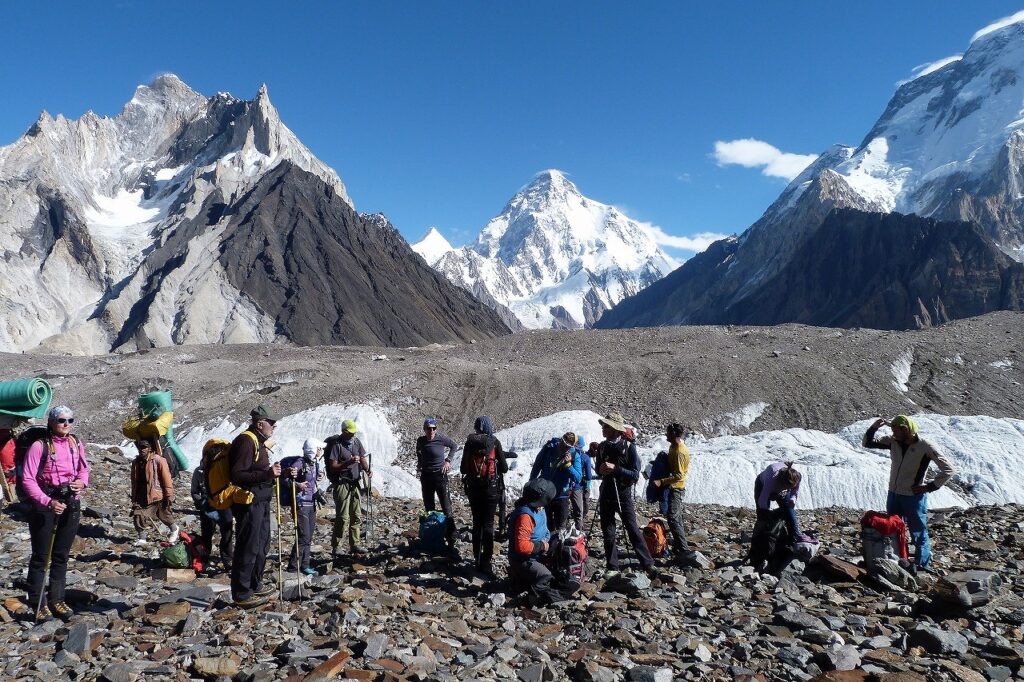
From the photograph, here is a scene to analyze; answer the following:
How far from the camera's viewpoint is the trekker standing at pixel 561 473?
980 centimetres

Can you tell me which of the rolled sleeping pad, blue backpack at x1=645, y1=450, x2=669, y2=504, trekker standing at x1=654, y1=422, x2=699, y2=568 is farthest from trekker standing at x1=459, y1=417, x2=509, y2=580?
the rolled sleeping pad

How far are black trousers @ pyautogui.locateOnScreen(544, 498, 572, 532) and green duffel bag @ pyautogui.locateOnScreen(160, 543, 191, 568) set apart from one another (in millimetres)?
5163

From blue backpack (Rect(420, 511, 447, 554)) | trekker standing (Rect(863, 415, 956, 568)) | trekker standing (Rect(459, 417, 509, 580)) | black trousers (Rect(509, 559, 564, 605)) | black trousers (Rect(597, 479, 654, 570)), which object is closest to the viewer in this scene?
black trousers (Rect(509, 559, 564, 605))

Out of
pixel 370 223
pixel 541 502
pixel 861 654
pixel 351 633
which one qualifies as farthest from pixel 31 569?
pixel 370 223

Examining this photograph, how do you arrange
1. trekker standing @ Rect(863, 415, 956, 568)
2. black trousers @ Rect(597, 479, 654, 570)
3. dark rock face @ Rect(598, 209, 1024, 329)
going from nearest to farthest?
1. trekker standing @ Rect(863, 415, 956, 568)
2. black trousers @ Rect(597, 479, 654, 570)
3. dark rock face @ Rect(598, 209, 1024, 329)

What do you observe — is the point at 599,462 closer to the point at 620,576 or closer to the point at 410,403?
the point at 620,576

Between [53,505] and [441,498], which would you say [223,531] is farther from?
[441,498]

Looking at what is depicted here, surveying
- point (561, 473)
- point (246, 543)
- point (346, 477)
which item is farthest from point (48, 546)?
point (561, 473)

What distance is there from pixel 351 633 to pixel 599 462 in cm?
425

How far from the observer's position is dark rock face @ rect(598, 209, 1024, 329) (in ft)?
433

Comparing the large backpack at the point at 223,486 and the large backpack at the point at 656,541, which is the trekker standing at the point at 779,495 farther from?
the large backpack at the point at 223,486

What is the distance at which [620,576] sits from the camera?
847cm

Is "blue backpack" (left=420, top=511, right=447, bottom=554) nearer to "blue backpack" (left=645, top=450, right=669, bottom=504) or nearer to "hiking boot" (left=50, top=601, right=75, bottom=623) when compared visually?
"blue backpack" (left=645, top=450, right=669, bottom=504)

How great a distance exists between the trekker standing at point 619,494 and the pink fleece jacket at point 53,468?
6.46 metres
